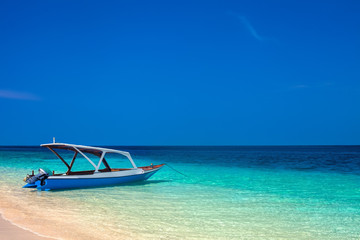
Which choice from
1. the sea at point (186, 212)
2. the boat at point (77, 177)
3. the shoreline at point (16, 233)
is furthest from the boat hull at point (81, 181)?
the shoreline at point (16, 233)

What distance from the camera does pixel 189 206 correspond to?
40.8 ft

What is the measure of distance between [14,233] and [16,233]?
0.04m

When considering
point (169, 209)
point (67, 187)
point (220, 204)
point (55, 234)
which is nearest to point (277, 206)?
point (220, 204)

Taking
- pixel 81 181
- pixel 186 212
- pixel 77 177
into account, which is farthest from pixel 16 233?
pixel 81 181

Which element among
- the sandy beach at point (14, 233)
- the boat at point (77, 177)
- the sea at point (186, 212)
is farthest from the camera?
the boat at point (77, 177)

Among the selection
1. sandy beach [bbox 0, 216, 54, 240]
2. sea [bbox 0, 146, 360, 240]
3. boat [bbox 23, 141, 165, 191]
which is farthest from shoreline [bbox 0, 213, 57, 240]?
boat [bbox 23, 141, 165, 191]

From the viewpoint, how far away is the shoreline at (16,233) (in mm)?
7275

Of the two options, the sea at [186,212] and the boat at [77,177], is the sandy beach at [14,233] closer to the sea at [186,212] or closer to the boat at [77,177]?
the sea at [186,212]

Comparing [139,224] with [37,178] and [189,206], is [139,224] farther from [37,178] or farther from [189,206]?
[37,178]

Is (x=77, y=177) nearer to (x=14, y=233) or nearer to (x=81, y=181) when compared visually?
(x=81, y=181)

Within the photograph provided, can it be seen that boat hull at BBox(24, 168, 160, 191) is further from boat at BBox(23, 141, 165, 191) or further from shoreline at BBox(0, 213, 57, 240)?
shoreline at BBox(0, 213, 57, 240)

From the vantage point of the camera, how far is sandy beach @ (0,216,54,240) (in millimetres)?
7237

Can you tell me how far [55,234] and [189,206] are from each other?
570 centimetres

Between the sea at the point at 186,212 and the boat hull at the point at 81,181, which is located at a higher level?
the boat hull at the point at 81,181
